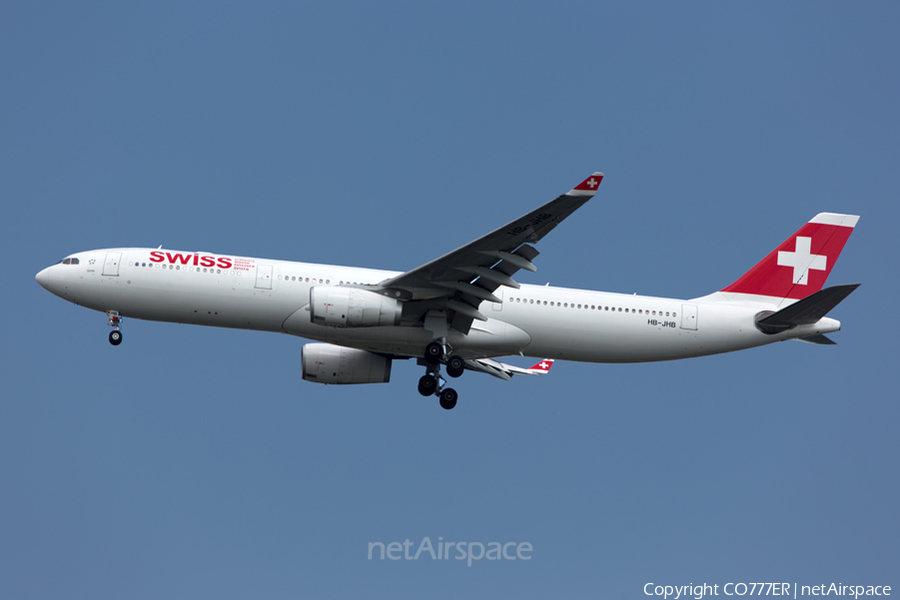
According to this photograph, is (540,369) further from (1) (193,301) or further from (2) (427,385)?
(1) (193,301)

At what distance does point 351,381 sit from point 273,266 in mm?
6267

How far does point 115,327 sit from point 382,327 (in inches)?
354

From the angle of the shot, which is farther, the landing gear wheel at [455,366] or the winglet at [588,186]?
the landing gear wheel at [455,366]

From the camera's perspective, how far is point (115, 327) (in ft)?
99.0

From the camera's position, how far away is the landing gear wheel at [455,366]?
99.7ft

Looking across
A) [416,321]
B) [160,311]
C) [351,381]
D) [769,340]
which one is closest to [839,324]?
[769,340]

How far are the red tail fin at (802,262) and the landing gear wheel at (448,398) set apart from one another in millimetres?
10730

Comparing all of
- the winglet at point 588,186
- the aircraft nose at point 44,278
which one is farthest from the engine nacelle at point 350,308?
the aircraft nose at point 44,278

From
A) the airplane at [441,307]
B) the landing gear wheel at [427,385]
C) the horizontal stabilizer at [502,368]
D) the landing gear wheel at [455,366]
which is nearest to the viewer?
the airplane at [441,307]

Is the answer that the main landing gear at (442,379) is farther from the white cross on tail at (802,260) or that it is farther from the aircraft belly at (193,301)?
the white cross on tail at (802,260)

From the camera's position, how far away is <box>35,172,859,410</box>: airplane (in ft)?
92.7

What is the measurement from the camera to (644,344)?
31.3m

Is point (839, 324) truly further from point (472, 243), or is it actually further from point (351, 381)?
point (351, 381)

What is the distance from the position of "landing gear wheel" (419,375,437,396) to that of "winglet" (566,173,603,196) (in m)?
10.4
